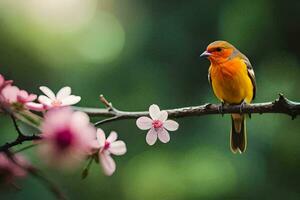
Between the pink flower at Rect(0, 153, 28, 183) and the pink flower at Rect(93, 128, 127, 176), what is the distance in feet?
0.50

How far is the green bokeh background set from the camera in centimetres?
450

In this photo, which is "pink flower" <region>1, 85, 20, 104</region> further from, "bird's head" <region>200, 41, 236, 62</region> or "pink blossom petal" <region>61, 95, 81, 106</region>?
"bird's head" <region>200, 41, 236, 62</region>

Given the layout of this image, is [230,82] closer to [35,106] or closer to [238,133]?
[238,133]

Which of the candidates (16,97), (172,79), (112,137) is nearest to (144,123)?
(112,137)

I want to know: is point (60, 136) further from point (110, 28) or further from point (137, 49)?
point (110, 28)

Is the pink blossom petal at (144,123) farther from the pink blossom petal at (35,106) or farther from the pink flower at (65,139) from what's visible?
the pink flower at (65,139)

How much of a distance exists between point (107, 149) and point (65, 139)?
25cm

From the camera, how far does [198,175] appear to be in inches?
173

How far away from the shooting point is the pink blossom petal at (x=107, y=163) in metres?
0.80

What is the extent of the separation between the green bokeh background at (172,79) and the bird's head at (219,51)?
6.41 feet

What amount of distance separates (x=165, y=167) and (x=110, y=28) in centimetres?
196

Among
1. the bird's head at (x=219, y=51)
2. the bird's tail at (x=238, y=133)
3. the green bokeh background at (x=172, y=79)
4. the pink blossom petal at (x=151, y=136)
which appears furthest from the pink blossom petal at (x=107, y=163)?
the green bokeh background at (x=172, y=79)

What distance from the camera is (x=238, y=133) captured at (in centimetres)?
272

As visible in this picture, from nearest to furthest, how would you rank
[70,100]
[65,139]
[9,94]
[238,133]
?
[65,139] < [9,94] < [70,100] < [238,133]
